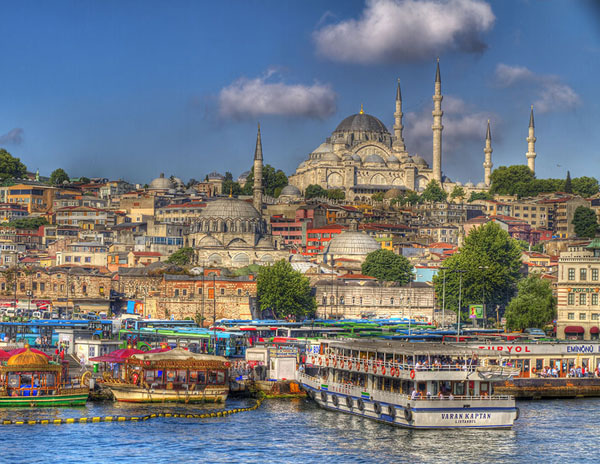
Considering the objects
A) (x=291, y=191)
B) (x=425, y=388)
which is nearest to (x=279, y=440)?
(x=425, y=388)

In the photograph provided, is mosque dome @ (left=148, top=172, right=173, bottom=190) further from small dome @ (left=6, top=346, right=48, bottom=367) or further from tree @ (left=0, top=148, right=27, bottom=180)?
small dome @ (left=6, top=346, right=48, bottom=367)

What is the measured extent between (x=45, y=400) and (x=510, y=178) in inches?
3848

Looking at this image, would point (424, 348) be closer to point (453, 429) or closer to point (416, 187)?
point (453, 429)

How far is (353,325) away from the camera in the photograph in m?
57.1

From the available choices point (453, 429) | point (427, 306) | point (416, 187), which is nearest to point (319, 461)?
point (453, 429)

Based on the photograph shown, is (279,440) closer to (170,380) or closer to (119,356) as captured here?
(170,380)

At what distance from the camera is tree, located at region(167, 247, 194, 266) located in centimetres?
8481

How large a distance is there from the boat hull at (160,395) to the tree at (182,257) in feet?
157

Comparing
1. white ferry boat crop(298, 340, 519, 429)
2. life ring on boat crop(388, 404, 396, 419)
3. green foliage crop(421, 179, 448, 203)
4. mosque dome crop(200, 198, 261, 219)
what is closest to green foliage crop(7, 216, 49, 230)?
mosque dome crop(200, 198, 261, 219)

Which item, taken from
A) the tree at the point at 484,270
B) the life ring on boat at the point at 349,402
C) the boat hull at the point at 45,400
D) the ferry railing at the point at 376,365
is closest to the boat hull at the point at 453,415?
the ferry railing at the point at 376,365

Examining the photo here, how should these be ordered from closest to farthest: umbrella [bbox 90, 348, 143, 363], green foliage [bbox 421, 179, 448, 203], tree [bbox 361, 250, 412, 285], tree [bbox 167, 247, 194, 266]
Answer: umbrella [bbox 90, 348, 143, 363] → tree [bbox 361, 250, 412, 285] → tree [bbox 167, 247, 194, 266] → green foliage [bbox 421, 179, 448, 203]

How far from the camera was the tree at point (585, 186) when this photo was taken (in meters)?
125

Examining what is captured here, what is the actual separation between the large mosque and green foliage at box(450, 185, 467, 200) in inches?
128

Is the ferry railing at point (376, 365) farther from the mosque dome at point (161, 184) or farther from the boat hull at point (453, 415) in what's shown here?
the mosque dome at point (161, 184)
